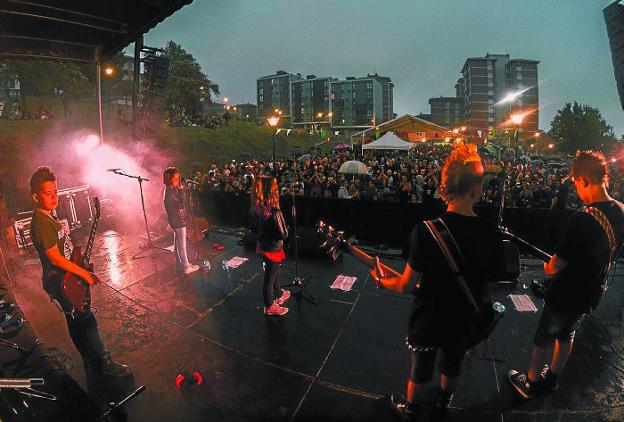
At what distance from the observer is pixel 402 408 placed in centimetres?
298

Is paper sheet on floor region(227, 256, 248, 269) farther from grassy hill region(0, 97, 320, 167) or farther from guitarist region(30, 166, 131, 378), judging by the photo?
grassy hill region(0, 97, 320, 167)

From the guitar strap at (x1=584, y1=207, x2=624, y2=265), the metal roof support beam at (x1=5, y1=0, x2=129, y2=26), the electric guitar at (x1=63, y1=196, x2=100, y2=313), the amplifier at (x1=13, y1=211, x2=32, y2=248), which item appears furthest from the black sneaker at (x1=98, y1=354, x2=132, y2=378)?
the metal roof support beam at (x1=5, y1=0, x2=129, y2=26)

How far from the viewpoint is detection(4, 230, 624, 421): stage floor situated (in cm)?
321

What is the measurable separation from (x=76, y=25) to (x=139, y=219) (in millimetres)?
5602

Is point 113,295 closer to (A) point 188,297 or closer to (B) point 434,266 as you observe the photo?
(A) point 188,297

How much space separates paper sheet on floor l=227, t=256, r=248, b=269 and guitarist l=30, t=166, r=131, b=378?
11.5ft

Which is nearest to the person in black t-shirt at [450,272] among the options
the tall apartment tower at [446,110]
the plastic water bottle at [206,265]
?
the plastic water bottle at [206,265]

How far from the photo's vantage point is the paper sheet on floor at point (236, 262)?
7141 mm

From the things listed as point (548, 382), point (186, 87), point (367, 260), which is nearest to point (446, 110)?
point (186, 87)

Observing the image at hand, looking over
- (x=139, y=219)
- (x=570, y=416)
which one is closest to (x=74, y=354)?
(x=570, y=416)

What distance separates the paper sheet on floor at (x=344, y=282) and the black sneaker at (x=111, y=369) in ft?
11.1

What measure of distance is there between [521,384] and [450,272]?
2068 mm

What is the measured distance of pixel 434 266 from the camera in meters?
2.26

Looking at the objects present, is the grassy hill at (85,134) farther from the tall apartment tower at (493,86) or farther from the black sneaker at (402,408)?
the tall apartment tower at (493,86)
